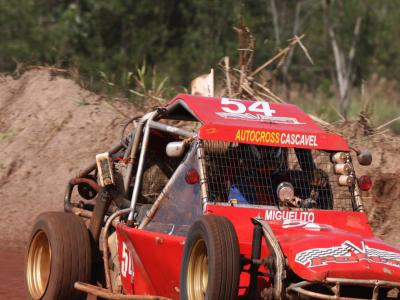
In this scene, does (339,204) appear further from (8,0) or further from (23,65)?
(8,0)

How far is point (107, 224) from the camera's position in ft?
23.9

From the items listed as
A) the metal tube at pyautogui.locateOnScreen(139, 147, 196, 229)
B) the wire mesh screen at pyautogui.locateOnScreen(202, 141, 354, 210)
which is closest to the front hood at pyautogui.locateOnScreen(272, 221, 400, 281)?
the wire mesh screen at pyautogui.locateOnScreen(202, 141, 354, 210)

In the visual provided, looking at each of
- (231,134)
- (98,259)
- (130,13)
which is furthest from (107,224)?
(130,13)

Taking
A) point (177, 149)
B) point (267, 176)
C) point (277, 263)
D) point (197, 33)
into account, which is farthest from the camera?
point (197, 33)

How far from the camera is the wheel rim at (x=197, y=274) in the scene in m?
5.99

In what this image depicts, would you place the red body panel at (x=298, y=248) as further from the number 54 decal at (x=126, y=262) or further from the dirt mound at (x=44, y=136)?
the dirt mound at (x=44, y=136)

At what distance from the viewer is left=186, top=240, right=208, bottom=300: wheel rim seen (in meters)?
5.99

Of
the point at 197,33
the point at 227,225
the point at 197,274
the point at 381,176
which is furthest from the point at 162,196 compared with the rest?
the point at 197,33

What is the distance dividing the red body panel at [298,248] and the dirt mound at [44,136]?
18.5ft

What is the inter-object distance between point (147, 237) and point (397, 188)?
5448 mm

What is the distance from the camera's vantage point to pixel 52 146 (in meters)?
13.6

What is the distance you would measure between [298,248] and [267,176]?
127cm

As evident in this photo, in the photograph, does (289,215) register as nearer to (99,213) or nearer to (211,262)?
(211,262)

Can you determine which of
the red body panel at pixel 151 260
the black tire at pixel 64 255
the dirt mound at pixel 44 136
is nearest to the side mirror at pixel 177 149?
the red body panel at pixel 151 260
